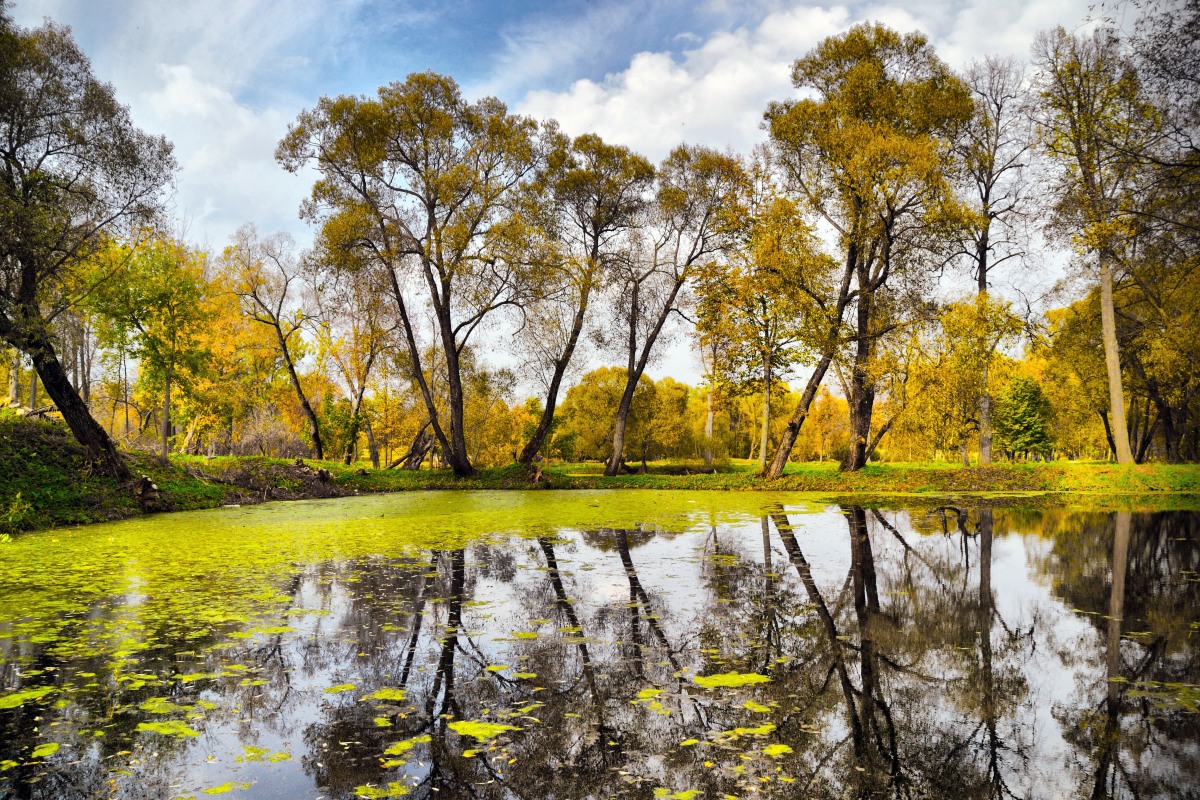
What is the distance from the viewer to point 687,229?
27.8 meters

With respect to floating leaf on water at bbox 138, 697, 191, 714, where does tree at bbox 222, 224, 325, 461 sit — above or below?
above

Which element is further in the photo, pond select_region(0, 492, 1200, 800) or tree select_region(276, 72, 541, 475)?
tree select_region(276, 72, 541, 475)

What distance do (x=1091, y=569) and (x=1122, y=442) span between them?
16471 millimetres

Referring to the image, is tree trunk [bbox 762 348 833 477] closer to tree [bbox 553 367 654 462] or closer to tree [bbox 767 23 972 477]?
tree [bbox 767 23 972 477]

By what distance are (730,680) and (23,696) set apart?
457 cm

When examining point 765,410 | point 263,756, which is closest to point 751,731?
point 263,756

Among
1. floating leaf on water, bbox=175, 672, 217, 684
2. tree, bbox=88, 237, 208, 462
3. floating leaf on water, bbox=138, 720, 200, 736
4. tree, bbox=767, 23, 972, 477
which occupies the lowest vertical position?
floating leaf on water, bbox=175, 672, 217, 684

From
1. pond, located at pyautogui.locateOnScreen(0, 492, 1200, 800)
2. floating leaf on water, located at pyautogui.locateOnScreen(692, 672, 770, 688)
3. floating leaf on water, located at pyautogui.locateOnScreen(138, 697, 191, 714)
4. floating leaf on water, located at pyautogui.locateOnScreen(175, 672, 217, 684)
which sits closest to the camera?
pond, located at pyautogui.locateOnScreen(0, 492, 1200, 800)

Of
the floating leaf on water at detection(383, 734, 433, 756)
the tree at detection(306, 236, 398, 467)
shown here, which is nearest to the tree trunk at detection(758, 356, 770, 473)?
the tree at detection(306, 236, 398, 467)

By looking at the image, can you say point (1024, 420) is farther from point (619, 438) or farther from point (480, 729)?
point (480, 729)

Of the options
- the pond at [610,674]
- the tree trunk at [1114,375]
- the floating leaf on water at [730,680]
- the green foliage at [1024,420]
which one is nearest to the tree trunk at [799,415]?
the tree trunk at [1114,375]

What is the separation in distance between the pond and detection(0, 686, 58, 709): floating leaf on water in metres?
0.02

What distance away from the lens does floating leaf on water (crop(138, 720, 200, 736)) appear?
377 cm

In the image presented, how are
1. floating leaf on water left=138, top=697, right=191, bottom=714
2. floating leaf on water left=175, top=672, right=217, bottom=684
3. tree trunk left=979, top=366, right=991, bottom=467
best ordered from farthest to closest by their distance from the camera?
1. tree trunk left=979, top=366, right=991, bottom=467
2. floating leaf on water left=175, top=672, right=217, bottom=684
3. floating leaf on water left=138, top=697, right=191, bottom=714
